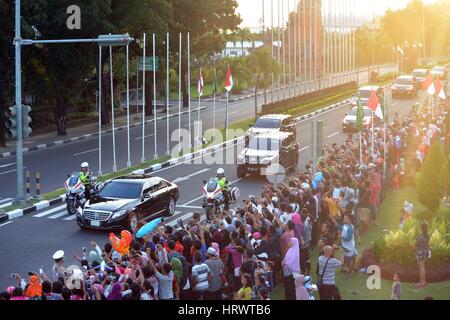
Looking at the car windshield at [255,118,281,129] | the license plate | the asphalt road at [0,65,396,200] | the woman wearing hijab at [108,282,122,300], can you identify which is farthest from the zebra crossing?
the woman wearing hijab at [108,282,122,300]

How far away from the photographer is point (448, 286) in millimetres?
15430

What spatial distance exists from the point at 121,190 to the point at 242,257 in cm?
865

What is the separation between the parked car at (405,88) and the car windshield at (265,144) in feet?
109

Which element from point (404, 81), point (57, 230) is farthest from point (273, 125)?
point (404, 81)

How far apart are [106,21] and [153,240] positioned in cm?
2839

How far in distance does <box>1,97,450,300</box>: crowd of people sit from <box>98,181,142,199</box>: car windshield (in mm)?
4223

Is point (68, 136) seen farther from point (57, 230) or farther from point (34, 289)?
point (34, 289)

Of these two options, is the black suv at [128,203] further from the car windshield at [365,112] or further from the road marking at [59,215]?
the car windshield at [365,112]

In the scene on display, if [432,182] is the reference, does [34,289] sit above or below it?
below

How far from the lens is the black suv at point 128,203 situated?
2083 cm

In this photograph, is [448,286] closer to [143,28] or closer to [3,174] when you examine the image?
[3,174]

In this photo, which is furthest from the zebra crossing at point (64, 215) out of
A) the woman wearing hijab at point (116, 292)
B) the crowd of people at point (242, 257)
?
the woman wearing hijab at point (116, 292)

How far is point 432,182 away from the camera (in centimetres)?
2086
